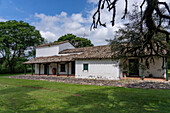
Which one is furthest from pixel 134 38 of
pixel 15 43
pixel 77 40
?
pixel 77 40

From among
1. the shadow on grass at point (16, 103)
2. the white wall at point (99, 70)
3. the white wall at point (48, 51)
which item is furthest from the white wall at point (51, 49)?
the shadow on grass at point (16, 103)

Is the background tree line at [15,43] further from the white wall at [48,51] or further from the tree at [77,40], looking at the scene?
the tree at [77,40]

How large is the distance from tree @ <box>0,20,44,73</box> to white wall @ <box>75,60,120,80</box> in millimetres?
18536

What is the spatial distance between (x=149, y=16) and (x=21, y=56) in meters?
34.3

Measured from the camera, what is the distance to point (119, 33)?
8.22 meters

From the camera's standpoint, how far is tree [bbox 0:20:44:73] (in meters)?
27.8

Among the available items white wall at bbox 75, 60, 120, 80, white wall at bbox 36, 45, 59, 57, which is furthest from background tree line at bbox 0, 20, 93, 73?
white wall at bbox 75, 60, 120, 80

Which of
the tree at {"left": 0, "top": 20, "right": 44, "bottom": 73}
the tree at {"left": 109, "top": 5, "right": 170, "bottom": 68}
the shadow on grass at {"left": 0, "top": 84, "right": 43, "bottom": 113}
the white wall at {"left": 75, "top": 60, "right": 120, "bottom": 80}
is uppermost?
the tree at {"left": 0, "top": 20, "right": 44, "bottom": 73}

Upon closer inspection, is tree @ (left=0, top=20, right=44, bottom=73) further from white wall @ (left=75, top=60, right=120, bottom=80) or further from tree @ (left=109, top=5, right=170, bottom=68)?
tree @ (left=109, top=5, right=170, bottom=68)

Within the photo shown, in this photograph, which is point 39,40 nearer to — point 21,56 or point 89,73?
point 21,56

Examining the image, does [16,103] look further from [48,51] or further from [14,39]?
[14,39]

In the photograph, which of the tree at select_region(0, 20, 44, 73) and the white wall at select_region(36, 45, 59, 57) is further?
the tree at select_region(0, 20, 44, 73)

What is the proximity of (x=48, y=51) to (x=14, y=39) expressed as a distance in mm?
9427

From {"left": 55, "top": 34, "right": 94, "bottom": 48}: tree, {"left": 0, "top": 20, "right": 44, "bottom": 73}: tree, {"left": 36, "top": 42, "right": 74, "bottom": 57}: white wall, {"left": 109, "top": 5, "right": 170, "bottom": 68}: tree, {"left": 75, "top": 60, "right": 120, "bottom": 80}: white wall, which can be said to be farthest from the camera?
{"left": 55, "top": 34, "right": 94, "bottom": 48}: tree
